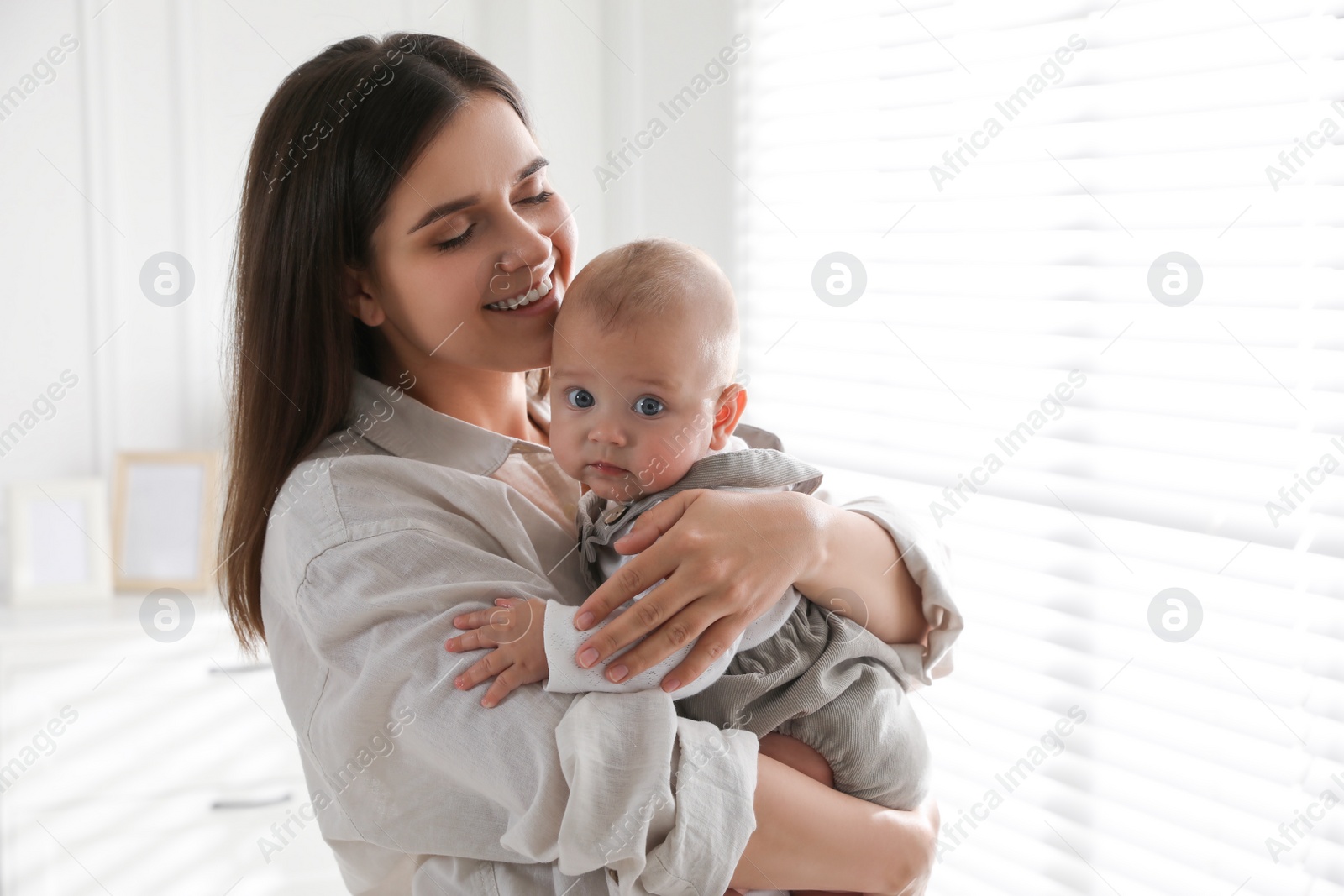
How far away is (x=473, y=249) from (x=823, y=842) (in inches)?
29.6

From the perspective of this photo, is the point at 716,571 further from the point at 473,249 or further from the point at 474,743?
the point at 473,249

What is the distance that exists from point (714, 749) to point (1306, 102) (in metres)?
1.21

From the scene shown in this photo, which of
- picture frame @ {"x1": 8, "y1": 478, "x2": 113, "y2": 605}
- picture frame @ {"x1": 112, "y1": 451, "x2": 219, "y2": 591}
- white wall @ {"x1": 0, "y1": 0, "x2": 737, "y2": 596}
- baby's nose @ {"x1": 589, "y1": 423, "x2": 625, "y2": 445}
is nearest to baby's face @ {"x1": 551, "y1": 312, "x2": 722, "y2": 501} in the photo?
baby's nose @ {"x1": 589, "y1": 423, "x2": 625, "y2": 445}

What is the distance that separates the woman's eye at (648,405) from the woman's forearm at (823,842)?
38cm

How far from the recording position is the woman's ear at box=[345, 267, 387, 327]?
1.30 metres

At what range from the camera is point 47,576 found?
272 centimetres

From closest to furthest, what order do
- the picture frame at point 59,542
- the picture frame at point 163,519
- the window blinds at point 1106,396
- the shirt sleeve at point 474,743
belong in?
the shirt sleeve at point 474,743 < the window blinds at point 1106,396 < the picture frame at point 59,542 < the picture frame at point 163,519

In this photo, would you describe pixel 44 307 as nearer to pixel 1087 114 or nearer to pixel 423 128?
pixel 423 128

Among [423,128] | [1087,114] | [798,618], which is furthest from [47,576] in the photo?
[1087,114]

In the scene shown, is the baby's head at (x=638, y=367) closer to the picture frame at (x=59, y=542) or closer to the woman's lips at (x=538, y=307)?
the woman's lips at (x=538, y=307)

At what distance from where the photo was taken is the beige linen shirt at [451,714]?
3.15 ft

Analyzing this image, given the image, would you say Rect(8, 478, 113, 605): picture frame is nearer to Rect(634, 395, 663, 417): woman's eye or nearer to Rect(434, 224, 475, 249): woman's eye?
Rect(434, 224, 475, 249): woman's eye

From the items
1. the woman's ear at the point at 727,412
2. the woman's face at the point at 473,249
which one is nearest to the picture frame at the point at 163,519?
the woman's face at the point at 473,249

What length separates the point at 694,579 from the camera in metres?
1.01
